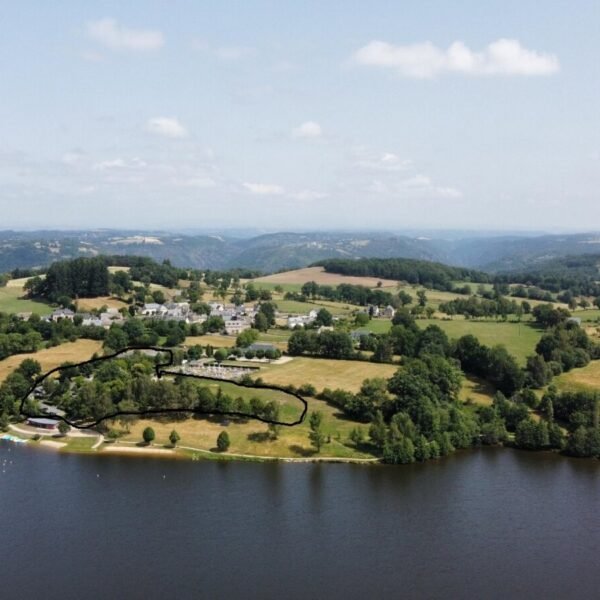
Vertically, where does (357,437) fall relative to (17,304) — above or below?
below

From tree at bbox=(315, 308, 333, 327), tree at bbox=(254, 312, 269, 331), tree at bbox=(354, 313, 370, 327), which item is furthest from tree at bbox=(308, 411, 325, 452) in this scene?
tree at bbox=(354, 313, 370, 327)

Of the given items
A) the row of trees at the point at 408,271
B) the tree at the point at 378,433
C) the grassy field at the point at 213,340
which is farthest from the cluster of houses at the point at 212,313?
the row of trees at the point at 408,271

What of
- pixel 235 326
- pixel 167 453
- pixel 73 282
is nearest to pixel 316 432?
pixel 167 453

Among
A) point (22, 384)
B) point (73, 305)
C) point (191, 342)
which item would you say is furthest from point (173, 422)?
point (73, 305)

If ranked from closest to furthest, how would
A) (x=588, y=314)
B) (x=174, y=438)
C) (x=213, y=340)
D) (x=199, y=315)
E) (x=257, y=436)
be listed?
(x=174, y=438)
(x=257, y=436)
(x=213, y=340)
(x=199, y=315)
(x=588, y=314)

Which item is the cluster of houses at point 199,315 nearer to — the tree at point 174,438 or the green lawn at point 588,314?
the green lawn at point 588,314

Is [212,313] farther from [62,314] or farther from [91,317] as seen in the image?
[62,314]
